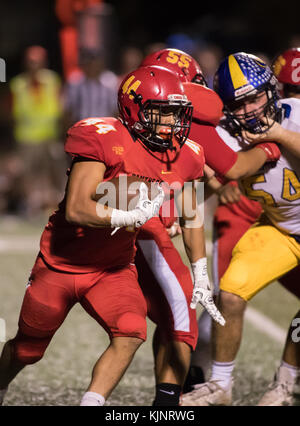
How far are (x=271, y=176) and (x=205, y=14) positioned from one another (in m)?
10.3

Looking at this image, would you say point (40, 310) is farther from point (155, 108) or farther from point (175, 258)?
point (155, 108)

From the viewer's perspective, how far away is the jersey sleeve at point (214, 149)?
11.8ft

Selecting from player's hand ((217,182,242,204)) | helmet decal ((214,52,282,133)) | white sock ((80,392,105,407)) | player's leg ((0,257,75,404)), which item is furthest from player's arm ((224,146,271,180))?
white sock ((80,392,105,407))

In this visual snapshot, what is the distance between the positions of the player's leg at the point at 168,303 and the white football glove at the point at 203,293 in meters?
0.18

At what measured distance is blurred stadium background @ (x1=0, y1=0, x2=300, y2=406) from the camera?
14.5 ft

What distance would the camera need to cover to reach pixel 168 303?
3.61 metres

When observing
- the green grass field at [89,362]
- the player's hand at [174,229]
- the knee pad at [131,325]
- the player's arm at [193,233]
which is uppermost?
the player's arm at [193,233]

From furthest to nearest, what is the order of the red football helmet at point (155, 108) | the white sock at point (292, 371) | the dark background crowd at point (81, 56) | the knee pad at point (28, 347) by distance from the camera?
the dark background crowd at point (81, 56)
the white sock at point (292, 371)
the knee pad at point (28, 347)
the red football helmet at point (155, 108)

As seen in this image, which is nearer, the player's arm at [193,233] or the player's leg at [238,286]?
the player's arm at [193,233]

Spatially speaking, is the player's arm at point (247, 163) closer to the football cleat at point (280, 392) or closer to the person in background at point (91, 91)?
the football cleat at point (280, 392)

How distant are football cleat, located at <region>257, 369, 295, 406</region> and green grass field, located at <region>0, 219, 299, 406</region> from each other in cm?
15

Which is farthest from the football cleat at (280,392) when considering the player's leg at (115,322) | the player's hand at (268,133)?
the player's hand at (268,133)

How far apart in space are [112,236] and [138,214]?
0.27 m
